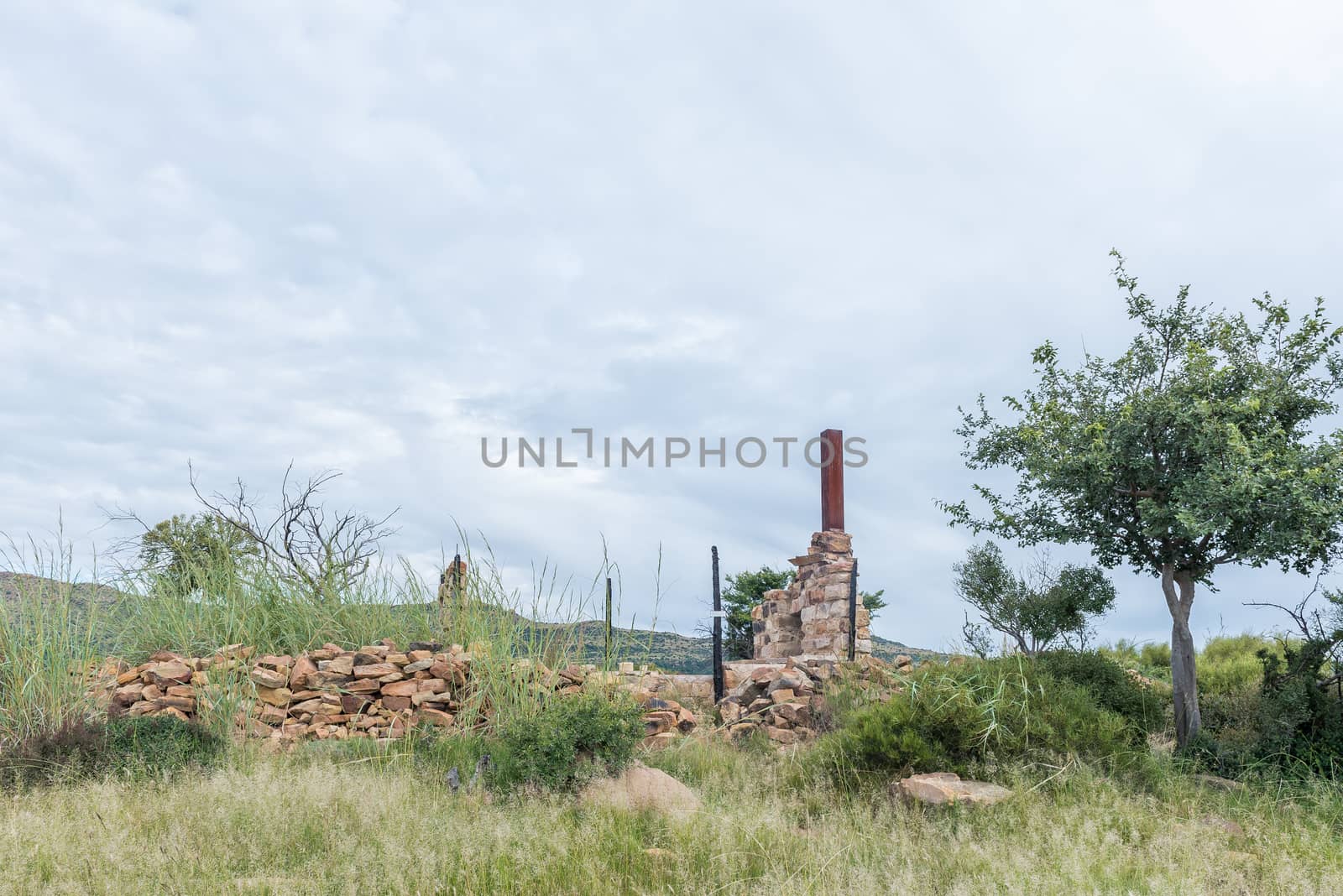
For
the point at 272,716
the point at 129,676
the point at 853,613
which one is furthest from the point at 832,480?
the point at 129,676

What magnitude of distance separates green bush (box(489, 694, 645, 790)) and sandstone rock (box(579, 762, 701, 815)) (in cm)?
18

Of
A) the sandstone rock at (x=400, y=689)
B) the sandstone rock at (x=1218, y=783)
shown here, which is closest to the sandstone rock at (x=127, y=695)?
the sandstone rock at (x=400, y=689)

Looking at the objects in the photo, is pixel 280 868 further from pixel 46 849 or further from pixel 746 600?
pixel 746 600

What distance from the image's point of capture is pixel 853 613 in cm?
1348

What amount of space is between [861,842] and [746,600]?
50.1ft

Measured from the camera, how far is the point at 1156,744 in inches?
414

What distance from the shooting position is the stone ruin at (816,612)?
14.3 meters

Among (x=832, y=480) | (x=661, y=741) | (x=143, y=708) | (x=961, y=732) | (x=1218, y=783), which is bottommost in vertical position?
(x=1218, y=783)

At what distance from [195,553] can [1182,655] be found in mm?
16052

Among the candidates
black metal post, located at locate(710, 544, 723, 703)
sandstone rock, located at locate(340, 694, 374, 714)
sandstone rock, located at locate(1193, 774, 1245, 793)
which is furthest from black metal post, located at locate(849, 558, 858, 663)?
sandstone rock, located at locate(340, 694, 374, 714)

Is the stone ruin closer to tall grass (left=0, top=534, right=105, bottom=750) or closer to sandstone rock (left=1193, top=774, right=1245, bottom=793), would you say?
sandstone rock (left=1193, top=774, right=1245, bottom=793)

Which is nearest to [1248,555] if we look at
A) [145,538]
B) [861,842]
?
[861,842]

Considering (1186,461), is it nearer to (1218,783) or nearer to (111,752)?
(1218,783)

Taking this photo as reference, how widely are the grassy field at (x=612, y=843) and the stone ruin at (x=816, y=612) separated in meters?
7.33
